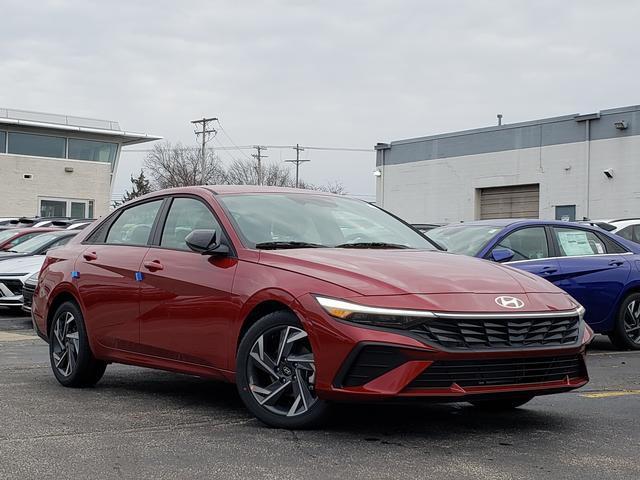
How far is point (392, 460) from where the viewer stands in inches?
184

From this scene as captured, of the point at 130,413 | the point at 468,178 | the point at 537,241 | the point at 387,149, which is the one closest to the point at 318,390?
the point at 130,413

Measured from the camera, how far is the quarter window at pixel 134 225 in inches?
272

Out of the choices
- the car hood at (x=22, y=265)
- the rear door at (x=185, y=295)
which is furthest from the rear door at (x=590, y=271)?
the car hood at (x=22, y=265)

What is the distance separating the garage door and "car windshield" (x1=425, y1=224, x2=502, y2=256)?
22397 millimetres

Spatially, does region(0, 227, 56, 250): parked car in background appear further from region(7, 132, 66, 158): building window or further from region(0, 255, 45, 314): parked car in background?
region(7, 132, 66, 158): building window

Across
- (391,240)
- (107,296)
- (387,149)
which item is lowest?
(107,296)

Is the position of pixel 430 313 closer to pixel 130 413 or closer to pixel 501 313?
pixel 501 313

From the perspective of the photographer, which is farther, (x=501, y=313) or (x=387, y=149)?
(x=387, y=149)

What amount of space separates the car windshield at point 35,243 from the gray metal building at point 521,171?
18.1m

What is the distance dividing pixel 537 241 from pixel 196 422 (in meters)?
5.59

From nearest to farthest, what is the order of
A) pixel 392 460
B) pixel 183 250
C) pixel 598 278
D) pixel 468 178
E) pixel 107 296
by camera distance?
pixel 392 460, pixel 183 250, pixel 107 296, pixel 598 278, pixel 468 178

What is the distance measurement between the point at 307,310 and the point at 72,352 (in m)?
2.85

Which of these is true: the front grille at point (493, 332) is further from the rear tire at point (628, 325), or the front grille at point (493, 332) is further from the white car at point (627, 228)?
the white car at point (627, 228)

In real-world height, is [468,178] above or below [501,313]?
above
